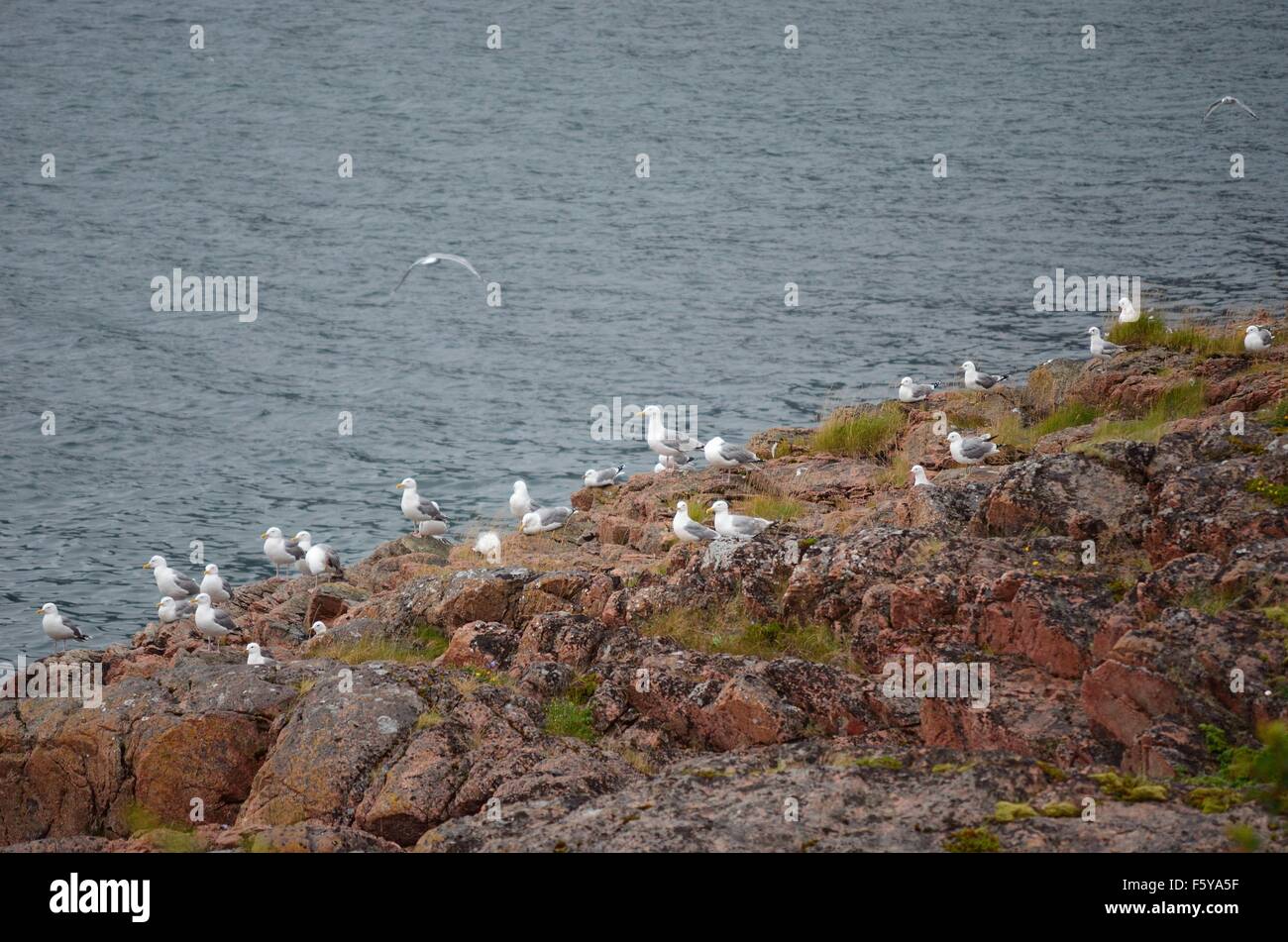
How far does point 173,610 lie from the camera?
915 inches

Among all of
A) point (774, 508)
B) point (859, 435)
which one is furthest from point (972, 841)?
Answer: point (859, 435)

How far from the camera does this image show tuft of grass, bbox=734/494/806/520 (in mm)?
20219

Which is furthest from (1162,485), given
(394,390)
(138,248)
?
(138,248)

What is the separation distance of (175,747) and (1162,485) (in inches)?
410

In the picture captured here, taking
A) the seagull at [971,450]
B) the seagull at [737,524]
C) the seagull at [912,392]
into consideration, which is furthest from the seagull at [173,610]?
the seagull at [912,392]

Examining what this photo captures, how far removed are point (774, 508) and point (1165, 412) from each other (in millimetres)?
6119

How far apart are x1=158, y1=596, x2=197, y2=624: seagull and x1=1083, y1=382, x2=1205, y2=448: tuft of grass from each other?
49.7 feet

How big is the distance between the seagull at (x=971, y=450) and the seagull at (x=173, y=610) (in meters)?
12.9

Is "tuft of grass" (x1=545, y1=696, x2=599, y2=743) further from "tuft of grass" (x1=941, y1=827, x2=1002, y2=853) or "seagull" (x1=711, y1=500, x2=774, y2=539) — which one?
"seagull" (x1=711, y1=500, x2=774, y2=539)

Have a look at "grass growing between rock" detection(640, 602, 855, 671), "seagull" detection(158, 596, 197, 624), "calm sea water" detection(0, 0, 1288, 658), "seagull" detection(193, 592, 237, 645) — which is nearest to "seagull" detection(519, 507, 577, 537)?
"seagull" detection(193, 592, 237, 645)

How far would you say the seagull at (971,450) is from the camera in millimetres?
20188

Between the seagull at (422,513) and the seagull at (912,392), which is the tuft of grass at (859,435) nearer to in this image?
the seagull at (912,392)

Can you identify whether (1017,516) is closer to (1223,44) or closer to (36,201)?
(36,201)

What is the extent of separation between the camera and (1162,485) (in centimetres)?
1395
